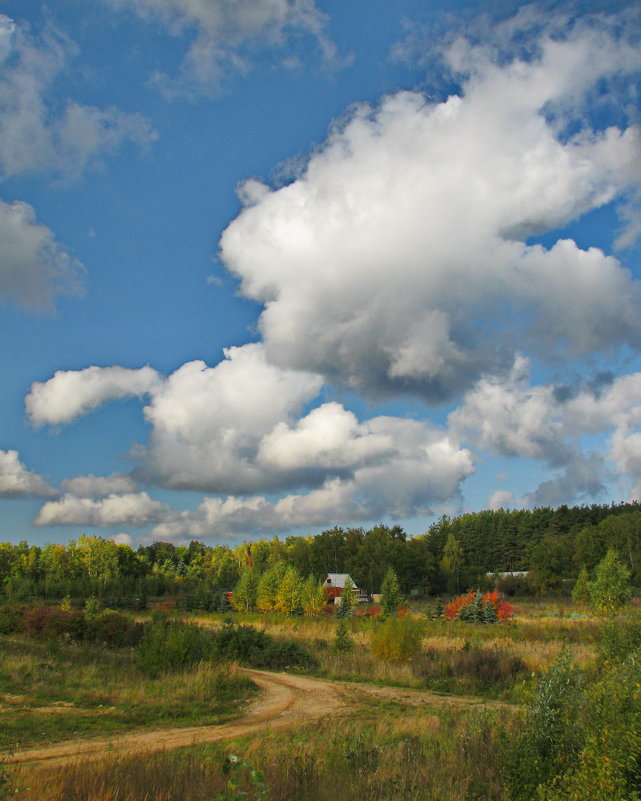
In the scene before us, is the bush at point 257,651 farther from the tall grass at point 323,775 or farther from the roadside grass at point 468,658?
the tall grass at point 323,775

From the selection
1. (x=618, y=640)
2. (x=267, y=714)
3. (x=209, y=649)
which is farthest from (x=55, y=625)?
(x=618, y=640)

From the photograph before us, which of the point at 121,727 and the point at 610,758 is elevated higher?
the point at 610,758

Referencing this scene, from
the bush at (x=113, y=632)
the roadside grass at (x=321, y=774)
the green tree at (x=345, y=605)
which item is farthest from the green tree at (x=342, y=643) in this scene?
the green tree at (x=345, y=605)

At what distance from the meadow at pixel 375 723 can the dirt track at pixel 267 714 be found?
→ 44 centimetres

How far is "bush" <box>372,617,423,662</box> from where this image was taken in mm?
23922

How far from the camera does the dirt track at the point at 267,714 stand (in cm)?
1100

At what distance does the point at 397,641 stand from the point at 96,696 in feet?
41.1

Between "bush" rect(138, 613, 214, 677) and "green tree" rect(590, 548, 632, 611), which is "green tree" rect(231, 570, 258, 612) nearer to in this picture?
"green tree" rect(590, 548, 632, 611)

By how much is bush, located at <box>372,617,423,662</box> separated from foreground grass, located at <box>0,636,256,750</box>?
6811 millimetres

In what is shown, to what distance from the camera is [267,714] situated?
15664 mm

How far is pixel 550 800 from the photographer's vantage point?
5.43 metres

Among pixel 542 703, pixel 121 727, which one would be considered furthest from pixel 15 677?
pixel 542 703

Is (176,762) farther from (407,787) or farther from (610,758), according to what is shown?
(610,758)

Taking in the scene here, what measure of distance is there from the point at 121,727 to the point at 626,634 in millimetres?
11964
